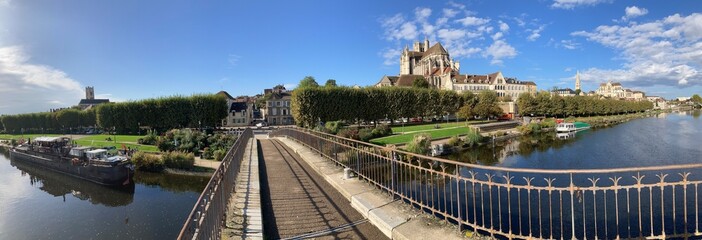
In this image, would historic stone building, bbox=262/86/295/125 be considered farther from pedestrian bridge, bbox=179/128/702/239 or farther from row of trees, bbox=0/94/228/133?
pedestrian bridge, bbox=179/128/702/239

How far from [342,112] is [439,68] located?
70.9 metres

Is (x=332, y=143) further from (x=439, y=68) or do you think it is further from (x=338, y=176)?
(x=439, y=68)

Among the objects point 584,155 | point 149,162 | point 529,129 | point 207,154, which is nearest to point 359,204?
point 584,155

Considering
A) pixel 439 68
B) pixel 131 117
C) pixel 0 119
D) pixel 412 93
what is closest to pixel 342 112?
pixel 412 93

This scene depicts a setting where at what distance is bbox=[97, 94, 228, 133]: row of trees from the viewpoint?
182 feet

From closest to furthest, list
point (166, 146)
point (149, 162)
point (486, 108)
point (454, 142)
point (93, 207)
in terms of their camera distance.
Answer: point (93, 207) → point (149, 162) → point (454, 142) → point (166, 146) → point (486, 108)

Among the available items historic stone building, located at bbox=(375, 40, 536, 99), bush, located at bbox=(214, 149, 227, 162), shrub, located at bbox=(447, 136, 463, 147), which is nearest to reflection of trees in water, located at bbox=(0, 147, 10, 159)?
bush, located at bbox=(214, 149, 227, 162)

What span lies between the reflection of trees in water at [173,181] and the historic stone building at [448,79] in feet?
222

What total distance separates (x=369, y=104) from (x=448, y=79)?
5676 cm

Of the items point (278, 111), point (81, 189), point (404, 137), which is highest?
point (278, 111)

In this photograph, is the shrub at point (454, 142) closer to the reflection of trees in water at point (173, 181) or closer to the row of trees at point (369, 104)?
the row of trees at point (369, 104)

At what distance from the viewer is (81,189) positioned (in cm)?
2942

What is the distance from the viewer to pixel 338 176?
9.23 m

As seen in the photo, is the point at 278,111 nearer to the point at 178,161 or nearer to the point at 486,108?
the point at 486,108
